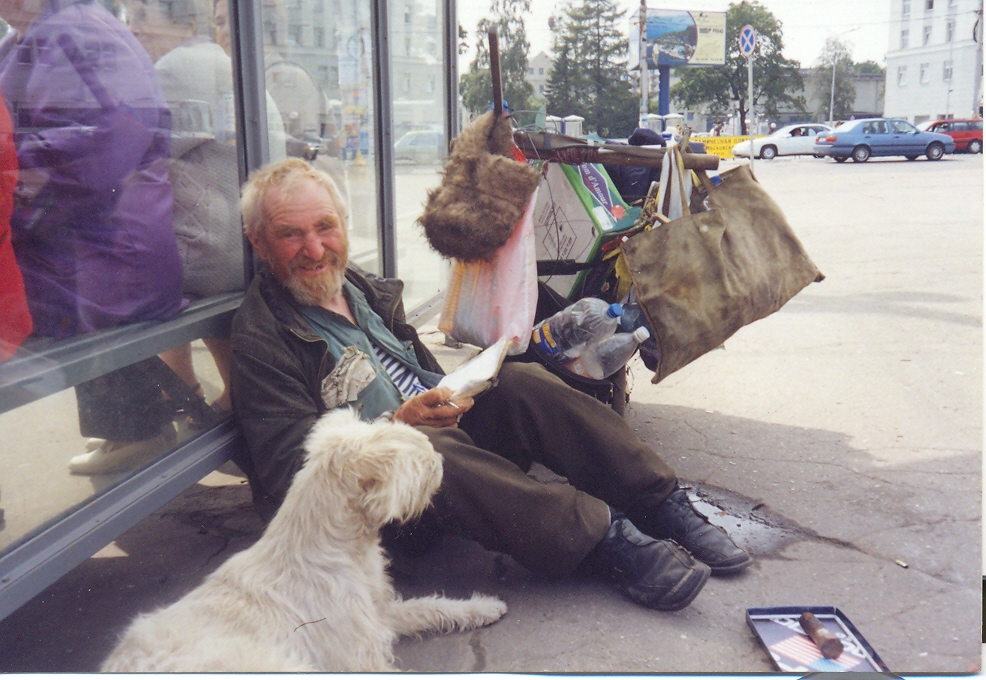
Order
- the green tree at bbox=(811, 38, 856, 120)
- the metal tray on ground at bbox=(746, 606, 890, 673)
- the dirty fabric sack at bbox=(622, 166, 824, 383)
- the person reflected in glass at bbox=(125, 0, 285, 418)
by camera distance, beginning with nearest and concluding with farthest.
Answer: the metal tray on ground at bbox=(746, 606, 890, 673) → the person reflected in glass at bbox=(125, 0, 285, 418) → the dirty fabric sack at bbox=(622, 166, 824, 383) → the green tree at bbox=(811, 38, 856, 120)

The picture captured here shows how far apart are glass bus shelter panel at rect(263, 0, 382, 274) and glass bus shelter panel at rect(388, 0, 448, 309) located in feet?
0.81

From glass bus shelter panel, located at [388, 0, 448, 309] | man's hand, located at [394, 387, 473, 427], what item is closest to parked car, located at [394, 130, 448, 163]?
glass bus shelter panel, located at [388, 0, 448, 309]

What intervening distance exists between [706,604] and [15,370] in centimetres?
203

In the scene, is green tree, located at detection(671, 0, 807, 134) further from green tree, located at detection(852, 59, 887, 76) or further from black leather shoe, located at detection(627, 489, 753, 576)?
black leather shoe, located at detection(627, 489, 753, 576)

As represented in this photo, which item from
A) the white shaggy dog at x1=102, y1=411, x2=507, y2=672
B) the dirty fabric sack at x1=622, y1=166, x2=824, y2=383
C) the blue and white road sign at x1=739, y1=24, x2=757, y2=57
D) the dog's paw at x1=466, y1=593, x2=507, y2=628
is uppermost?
the blue and white road sign at x1=739, y1=24, x2=757, y2=57

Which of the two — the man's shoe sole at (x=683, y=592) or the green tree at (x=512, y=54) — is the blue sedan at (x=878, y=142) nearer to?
the green tree at (x=512, y=54)

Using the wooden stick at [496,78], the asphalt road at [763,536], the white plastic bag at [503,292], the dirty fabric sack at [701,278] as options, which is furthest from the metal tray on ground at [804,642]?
the wooden stick at [496,78]

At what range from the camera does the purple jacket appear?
82.0 inches

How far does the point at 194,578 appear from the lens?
265 cm

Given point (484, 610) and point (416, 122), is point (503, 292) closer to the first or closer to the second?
point (484, 610)

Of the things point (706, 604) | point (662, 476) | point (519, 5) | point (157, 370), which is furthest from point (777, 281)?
point (157, 370)

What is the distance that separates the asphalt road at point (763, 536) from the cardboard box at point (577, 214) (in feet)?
3.43

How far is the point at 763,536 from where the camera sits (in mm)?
3039

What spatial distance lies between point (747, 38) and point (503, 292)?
5.52 ft
